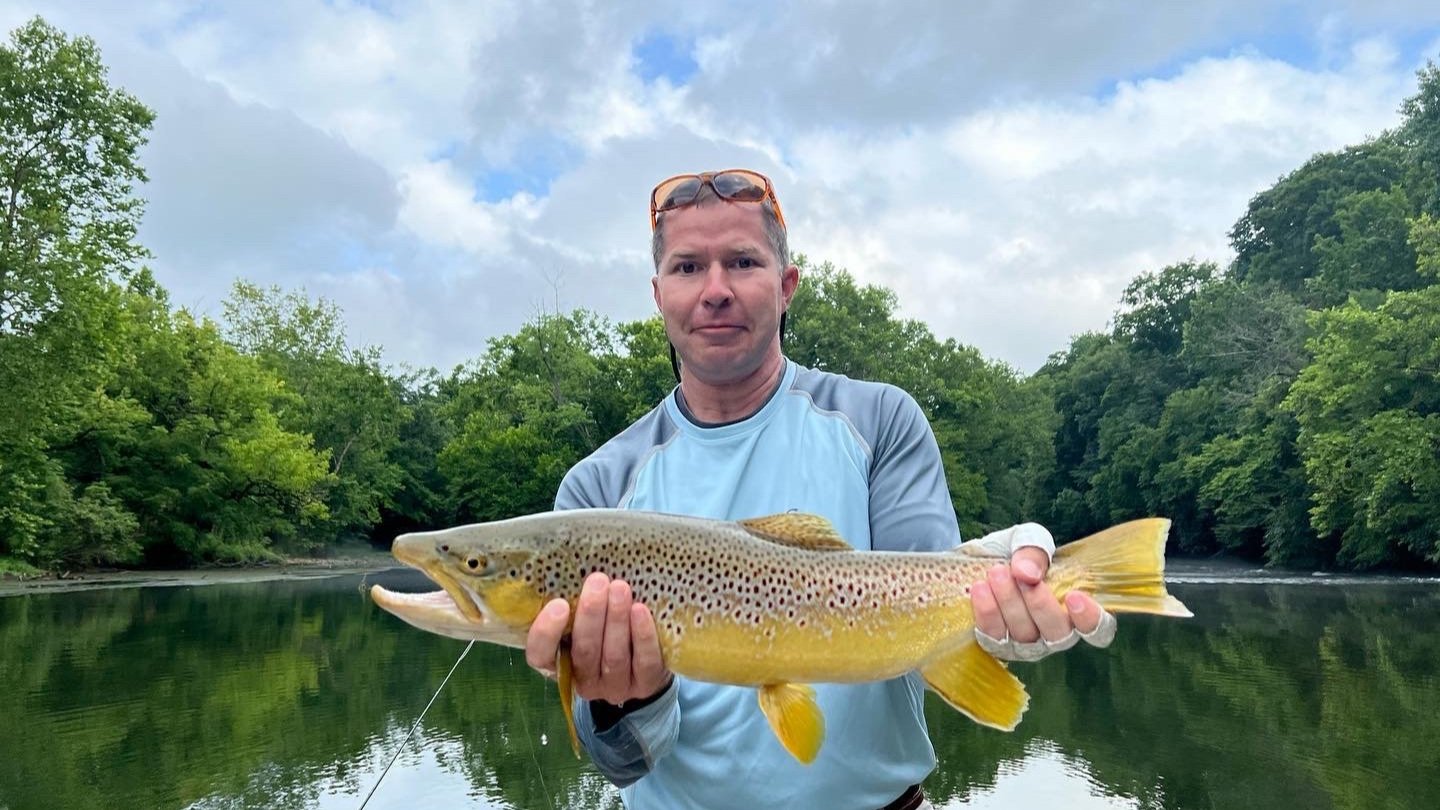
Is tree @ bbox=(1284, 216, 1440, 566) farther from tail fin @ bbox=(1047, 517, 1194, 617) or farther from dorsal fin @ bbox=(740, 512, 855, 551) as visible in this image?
dorsal fin @ bbox=(740, 512, 855, 551)

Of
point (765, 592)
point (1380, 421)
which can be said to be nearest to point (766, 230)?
point (765, 592)

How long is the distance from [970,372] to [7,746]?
5063 cm

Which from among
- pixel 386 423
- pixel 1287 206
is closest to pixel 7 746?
pixel 386 423

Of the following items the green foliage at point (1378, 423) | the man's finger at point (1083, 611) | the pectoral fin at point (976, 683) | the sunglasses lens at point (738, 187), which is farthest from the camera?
the green foliage at point (1378, 423)

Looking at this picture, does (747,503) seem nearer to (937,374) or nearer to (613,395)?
(613,395)

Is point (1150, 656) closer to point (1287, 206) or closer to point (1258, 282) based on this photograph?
point (1258, 282)

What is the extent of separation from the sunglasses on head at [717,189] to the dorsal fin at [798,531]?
111 cm

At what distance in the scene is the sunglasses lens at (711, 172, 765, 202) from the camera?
3490 mm

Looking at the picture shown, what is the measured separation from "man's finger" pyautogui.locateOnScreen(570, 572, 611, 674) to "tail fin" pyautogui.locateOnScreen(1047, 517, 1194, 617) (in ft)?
4.21

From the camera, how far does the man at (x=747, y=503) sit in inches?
116

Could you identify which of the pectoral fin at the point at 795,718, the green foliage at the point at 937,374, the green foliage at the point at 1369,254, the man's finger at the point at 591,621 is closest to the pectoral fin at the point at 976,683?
the pectoral fin at the point at 795,718

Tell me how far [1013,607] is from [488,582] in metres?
1.53

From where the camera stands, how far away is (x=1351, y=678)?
17.2 meters

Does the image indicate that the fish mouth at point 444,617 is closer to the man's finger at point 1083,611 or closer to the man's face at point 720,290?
the man's face at point 720,290
